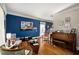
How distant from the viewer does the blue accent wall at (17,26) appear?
1865 millimetres

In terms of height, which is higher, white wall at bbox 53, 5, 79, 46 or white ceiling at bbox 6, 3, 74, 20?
white ceiling at bbox 6, 3, 74, 20

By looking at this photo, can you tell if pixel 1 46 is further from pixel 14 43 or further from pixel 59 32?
pixel 59 32

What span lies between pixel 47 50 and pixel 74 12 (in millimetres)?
688

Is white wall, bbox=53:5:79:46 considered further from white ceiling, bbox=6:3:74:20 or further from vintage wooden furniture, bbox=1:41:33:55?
vintage wooden furniture, bbox=1:41:33:55

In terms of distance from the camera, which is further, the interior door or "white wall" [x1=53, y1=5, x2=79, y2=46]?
the interior door

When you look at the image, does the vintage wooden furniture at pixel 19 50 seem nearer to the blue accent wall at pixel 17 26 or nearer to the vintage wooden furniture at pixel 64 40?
the blue accent wall at pixel 17 26

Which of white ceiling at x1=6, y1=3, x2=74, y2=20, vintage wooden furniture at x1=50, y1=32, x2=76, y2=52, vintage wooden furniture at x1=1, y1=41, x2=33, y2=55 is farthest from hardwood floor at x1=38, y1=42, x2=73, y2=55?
white ceiling at x1=6, y1=3, x2=74, y2=20

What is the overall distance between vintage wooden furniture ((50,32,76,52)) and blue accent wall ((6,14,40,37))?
0.27 meters

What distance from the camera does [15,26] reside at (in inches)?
74.4

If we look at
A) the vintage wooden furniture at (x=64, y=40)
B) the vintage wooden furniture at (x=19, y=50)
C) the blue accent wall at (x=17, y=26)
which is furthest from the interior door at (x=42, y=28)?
the vintage wooden furniture at (x=19, y=50)

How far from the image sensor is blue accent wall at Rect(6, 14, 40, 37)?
1.87 metres

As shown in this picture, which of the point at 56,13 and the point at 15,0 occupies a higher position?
the point at 15,0
